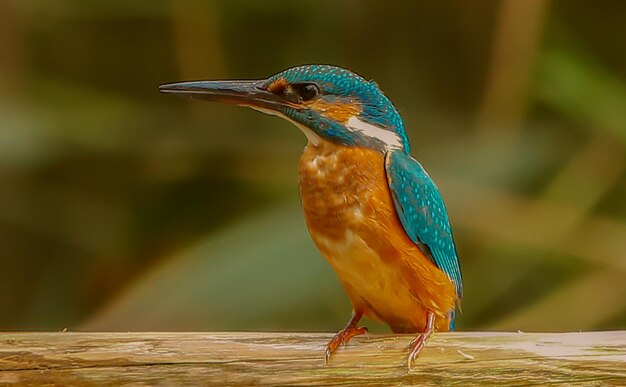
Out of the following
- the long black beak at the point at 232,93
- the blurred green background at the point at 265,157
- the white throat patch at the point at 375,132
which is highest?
the long black beak at the point at 232,93

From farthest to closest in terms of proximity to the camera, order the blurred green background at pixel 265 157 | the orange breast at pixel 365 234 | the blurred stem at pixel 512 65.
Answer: the blurred stem at pixel 512 65 → the blurred green background at pixel 265 157 → the orange breast at pixel 365 234

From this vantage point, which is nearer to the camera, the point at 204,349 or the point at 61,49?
the point at 204,349

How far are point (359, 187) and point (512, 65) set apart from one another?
49.8 inches

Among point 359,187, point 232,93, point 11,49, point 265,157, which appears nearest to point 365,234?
point 359,187

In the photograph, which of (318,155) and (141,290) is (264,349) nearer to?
(318,155)

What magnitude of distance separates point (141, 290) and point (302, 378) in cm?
117

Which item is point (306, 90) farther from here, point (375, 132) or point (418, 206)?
point (418, 206)

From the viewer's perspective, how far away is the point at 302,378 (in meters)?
1.33

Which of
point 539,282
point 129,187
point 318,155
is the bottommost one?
point 539,282

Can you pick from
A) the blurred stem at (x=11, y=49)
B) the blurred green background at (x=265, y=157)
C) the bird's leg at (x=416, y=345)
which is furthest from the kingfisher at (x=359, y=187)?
the blurred stem at (x=11, y=49)

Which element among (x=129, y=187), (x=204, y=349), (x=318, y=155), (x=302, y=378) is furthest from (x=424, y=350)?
(x=129, y=187)

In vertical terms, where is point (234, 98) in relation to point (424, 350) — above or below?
above

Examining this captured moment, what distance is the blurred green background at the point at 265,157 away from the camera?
250cm

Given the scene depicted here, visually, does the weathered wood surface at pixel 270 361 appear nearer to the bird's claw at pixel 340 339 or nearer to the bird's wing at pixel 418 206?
the bird's claw at pixel 340 339
